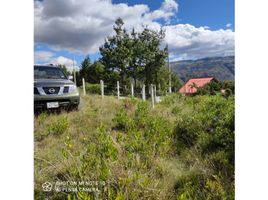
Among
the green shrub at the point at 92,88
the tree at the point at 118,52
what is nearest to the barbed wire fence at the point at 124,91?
the green shrub at the point at 92,88

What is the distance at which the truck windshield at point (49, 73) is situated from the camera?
3432 millimetres

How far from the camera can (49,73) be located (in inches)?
156

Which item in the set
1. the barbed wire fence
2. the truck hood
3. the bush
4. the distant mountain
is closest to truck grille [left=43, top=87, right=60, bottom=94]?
the truck hood

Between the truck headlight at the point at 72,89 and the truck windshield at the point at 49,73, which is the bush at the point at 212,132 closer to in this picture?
the truck headlight at the point at 72,89

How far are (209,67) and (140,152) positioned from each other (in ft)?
4.38

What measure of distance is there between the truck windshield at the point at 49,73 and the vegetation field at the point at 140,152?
0.50 m

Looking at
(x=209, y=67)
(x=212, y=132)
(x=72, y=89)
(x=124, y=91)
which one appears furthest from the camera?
(x=124, y=91)

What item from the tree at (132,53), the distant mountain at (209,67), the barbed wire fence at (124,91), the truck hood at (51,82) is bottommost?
the barbed wire fence at (124,91)

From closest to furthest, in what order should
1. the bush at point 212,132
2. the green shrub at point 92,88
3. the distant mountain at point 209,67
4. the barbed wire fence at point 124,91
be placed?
1. the distant mountain at point 209,67
2. the bush at point 212,132
3. the barbed wire fence at point 124,91
4. the green shrub at point 92,88

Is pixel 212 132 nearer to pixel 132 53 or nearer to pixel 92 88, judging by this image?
pixel 132 53

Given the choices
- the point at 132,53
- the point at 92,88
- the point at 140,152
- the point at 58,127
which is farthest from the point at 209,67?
the point at 92,88

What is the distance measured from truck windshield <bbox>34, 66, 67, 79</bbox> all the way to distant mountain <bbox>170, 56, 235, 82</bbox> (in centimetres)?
157
